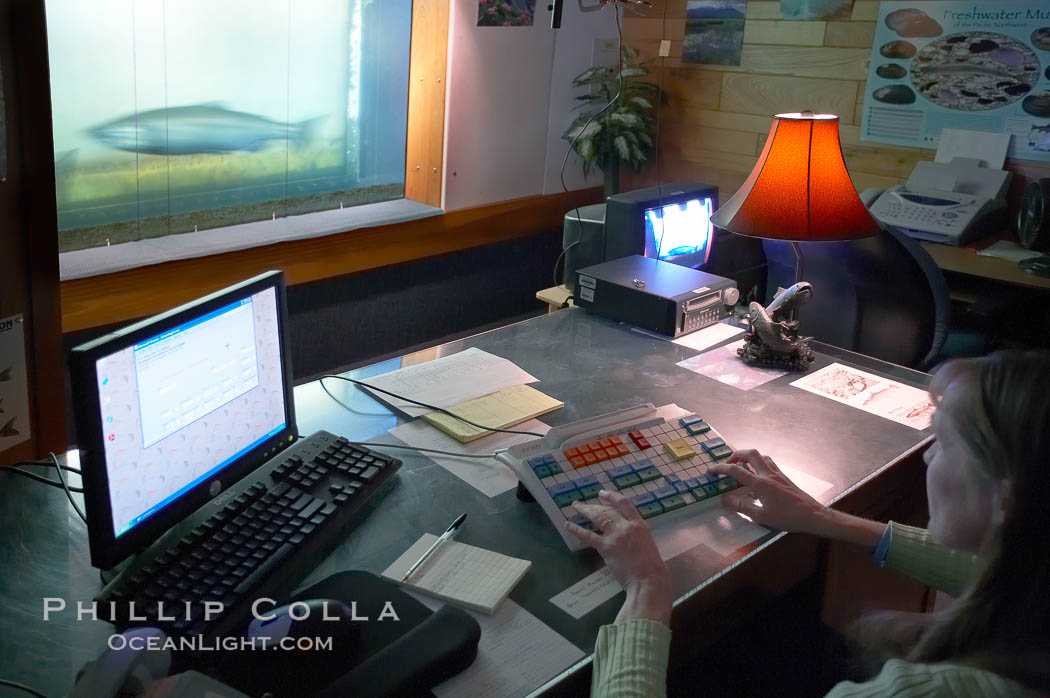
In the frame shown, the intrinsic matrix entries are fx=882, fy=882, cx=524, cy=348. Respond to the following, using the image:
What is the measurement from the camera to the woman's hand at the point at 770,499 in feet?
4.58

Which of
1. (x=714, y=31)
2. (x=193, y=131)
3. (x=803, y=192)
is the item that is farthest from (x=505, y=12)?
(x=803, y=192)

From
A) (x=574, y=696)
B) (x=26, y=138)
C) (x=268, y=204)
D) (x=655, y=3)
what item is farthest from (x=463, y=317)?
(x=574, y=696)

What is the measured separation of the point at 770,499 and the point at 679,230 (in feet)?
4.49

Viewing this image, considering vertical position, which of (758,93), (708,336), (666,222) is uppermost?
(758,93)

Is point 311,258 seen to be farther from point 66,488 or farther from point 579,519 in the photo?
point 579,519

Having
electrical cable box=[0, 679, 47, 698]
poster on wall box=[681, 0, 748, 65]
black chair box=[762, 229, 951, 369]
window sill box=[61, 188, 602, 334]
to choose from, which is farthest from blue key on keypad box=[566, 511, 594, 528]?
poster on wall box=[681, 0, 748, 65]

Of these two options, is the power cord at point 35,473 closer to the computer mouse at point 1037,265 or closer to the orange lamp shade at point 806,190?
the orange lamp shade at point 806,190

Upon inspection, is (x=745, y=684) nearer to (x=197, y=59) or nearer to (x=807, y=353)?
(x=807, y=353)

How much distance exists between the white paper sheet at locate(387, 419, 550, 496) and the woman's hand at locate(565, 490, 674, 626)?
194 mm

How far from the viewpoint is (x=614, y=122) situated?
3756mm

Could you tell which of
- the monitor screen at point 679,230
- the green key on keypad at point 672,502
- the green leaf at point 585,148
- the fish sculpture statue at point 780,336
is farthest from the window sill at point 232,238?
the green key on keypad at point 672,502

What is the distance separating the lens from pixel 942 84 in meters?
3.44

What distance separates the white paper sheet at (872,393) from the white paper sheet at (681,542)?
2.00 feet

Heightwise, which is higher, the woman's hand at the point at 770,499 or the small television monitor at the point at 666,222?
the small television monitor at the point at 666,222
